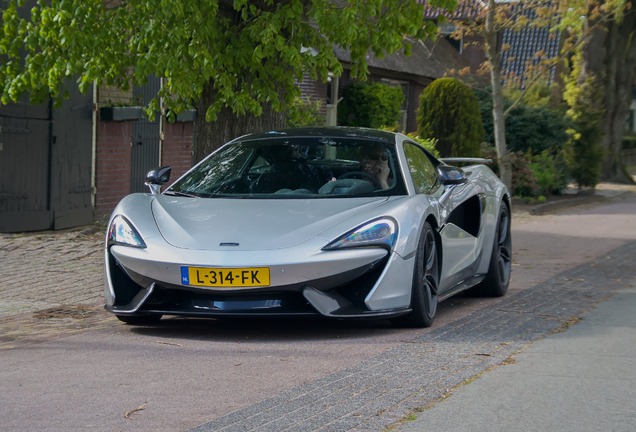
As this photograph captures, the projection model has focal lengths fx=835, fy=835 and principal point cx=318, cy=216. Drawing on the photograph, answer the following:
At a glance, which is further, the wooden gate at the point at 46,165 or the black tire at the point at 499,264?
the wooden gate at the point at 46,165

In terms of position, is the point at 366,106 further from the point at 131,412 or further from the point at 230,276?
the point at 131,412

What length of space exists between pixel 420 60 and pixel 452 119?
→ 1292 cm

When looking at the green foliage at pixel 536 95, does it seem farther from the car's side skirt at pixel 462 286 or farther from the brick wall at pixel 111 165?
the car's side skirt at pixel 462 286

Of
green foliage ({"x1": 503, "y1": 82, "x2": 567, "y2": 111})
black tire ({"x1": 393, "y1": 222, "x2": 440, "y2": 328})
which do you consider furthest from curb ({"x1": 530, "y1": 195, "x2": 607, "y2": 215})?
black tire ({"x1": 393, "y1": 222, "x2": 440, "y2": 328})

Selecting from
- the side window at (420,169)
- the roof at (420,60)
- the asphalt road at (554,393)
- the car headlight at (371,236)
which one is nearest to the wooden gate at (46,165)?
the side window at (420,169)

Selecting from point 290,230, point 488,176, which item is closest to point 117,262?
point 290,230

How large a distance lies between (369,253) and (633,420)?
1829mm

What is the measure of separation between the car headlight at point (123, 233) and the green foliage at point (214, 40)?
2.39 metres

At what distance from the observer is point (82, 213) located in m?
12.7

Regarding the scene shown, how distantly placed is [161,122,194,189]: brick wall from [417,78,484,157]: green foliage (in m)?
5.12

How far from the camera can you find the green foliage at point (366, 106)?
25.6 m

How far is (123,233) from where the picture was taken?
5.31 meters

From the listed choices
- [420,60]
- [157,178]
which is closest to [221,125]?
[157,178]

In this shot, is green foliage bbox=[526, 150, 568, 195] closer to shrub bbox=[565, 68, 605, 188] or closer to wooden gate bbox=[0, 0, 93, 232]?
shrub bbox=[565, 68, 605, 188]
